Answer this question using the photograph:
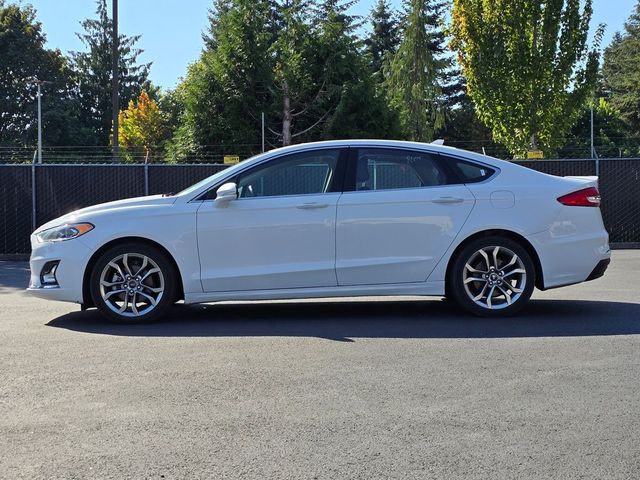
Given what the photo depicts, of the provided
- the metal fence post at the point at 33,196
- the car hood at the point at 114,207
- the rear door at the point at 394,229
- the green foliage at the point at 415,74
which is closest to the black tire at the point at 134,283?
the car hood at the point at 114,207

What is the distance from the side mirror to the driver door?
5 centimetres

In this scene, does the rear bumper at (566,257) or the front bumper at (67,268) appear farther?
the rear bumper at (566,257)

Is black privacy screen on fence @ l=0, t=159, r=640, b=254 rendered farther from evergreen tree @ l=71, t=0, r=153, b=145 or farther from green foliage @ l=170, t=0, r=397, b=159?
evergreen tree @ l=71, t=0, r=153, b=145

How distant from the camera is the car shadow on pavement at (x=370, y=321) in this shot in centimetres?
664

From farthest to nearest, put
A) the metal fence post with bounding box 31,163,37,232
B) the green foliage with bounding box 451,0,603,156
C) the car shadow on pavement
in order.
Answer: the green foliage with bounding box 451,0,603,156
the metal fence post with bounding box 31,163,37,232
the car shadow on pavement

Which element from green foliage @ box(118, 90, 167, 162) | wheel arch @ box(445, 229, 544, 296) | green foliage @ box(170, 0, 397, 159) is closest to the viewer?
wheel arch @ box(445, 229, 544, 296)

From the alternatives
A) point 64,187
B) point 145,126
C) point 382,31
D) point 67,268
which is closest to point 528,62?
point 64,187

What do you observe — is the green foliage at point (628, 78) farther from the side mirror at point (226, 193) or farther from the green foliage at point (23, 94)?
the side mirror at point (226, 193)

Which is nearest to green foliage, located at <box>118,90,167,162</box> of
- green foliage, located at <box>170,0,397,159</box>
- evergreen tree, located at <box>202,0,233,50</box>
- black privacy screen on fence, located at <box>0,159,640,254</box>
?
evergreen tree, located at <box>202,0,233,50</box>

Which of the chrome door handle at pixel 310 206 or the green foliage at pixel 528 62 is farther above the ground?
the green foliage at pixel 528 62

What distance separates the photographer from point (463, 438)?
3.95 metres

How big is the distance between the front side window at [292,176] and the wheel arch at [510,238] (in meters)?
1.29

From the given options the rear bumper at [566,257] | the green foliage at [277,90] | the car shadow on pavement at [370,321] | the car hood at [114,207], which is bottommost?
the car shadow on pavement at [370,321]

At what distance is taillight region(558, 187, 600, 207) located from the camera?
289 inches
